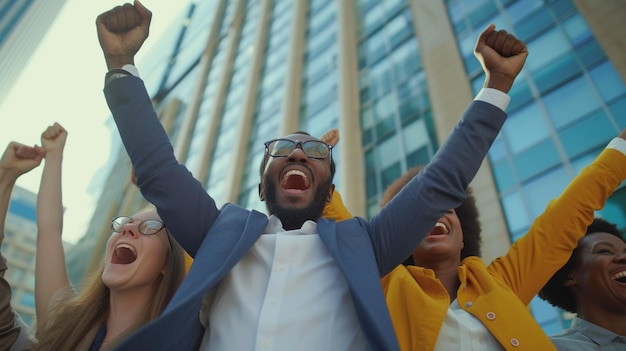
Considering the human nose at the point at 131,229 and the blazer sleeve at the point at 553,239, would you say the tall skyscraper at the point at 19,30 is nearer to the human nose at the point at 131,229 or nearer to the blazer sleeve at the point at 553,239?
the human nose at the point at 131,229

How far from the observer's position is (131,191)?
32.3 meters

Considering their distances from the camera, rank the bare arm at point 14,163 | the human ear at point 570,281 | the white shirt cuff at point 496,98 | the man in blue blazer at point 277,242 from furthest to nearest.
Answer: the human ear at point 570,281 < the bare arm at point 14,163 < the white shirt cuff at point 496,98 < the man in blue blazer at point 277,242

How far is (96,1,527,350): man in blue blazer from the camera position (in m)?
1.48

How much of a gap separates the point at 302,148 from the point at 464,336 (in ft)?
4.22

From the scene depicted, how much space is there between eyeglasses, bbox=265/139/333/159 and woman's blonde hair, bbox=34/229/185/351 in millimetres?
920

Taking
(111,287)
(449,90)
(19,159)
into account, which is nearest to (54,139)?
(19,159)

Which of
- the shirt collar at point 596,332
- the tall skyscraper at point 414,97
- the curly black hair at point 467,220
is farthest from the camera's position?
the tall skyscraper at point 414,97

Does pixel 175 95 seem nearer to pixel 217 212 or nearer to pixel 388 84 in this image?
pixel 388 84

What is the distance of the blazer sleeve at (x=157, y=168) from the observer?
165 centimetres

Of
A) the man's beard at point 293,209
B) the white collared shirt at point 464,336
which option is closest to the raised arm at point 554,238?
the white collared shirt at point 464,336

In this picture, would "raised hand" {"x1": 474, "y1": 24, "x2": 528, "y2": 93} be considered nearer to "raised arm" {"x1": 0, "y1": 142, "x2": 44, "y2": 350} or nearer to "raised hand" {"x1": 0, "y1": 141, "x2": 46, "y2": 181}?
"raised arm" {"x1": 0, "y1": 142, "x2": 44, "y2": 350}

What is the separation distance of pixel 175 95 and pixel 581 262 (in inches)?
1678

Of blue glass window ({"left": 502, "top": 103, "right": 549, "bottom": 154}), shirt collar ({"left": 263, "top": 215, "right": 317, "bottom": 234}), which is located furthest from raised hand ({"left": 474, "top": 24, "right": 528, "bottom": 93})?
blue glass window ({"left": 502, "top": 103, "right": 549, "bottom": 154})

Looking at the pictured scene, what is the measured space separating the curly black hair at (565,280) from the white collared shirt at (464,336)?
4.60 feet
